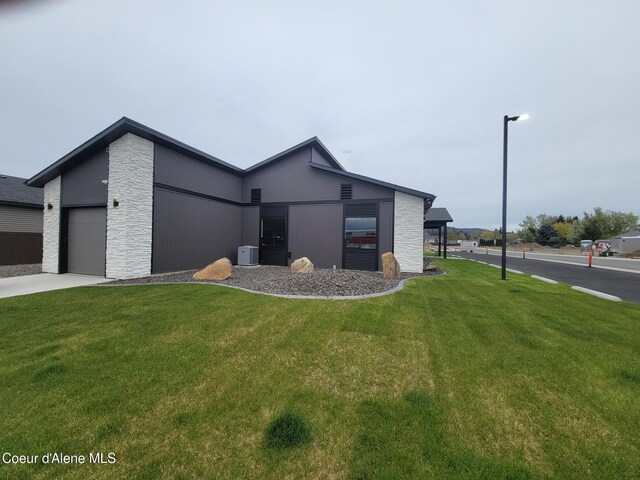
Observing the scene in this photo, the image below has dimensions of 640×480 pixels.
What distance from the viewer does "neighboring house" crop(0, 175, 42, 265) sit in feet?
44.1

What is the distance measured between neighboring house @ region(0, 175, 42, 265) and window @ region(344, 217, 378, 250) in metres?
17.8

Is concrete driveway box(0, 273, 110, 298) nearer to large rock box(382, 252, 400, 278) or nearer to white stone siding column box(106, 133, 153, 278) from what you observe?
white stone siding column box(106, 133, 153, 278)

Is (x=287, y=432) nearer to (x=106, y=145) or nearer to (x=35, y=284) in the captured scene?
(x=35, y=284)

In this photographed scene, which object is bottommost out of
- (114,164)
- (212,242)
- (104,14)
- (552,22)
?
(212,242)

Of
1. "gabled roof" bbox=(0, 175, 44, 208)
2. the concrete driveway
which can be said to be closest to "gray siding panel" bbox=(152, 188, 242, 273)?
the concrete driveway

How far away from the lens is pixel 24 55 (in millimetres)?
9859

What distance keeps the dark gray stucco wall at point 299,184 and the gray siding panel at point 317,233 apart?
659 millimetres

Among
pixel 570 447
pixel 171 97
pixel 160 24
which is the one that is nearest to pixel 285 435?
pixel 570 447

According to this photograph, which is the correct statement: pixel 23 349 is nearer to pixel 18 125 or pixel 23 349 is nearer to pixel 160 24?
pixel 160 24

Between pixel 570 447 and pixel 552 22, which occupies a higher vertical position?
pixel 552 22

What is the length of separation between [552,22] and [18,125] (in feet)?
92.2

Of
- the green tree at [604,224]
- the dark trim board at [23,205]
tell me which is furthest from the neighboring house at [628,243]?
the dark trim board at [23,205]

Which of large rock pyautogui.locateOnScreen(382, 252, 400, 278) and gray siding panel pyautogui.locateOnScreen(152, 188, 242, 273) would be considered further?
gray siding panel pyautogui.locateOnScreen(152, 188, 242, 273)

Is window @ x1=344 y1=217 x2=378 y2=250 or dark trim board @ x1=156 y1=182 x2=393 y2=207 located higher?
dark trim board @ x1=156 y1=182 x2=393 y2=207
